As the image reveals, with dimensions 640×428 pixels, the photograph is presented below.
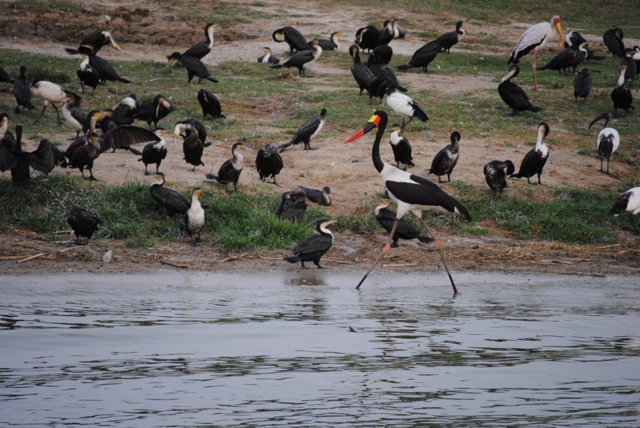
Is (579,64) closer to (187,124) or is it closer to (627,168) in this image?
(627,168)

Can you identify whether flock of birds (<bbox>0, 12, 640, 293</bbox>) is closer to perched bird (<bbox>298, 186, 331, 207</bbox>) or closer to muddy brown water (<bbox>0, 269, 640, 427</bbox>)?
perched bird (<bbox>298, 186, 331, 207</bbox>)

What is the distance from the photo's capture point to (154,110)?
1487 cm

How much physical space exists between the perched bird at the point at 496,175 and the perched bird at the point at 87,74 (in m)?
7.74

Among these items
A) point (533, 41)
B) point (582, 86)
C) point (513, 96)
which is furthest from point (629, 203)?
point (533, 41)

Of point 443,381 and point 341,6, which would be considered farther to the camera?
point 341,6

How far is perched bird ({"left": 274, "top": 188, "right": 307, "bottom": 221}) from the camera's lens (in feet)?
38.7

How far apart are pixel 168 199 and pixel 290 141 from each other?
3817mm

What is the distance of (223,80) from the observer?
19.5 meters

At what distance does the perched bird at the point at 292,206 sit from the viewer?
1180cm

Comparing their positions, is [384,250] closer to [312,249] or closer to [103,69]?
[312,249]

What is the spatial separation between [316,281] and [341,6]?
727 inches

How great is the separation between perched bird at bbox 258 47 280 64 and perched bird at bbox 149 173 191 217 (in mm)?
10193

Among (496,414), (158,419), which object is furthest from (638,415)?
(158,419)

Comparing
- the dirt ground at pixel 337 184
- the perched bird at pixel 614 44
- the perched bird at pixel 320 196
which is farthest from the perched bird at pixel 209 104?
the perched bird at pixel 614 44
